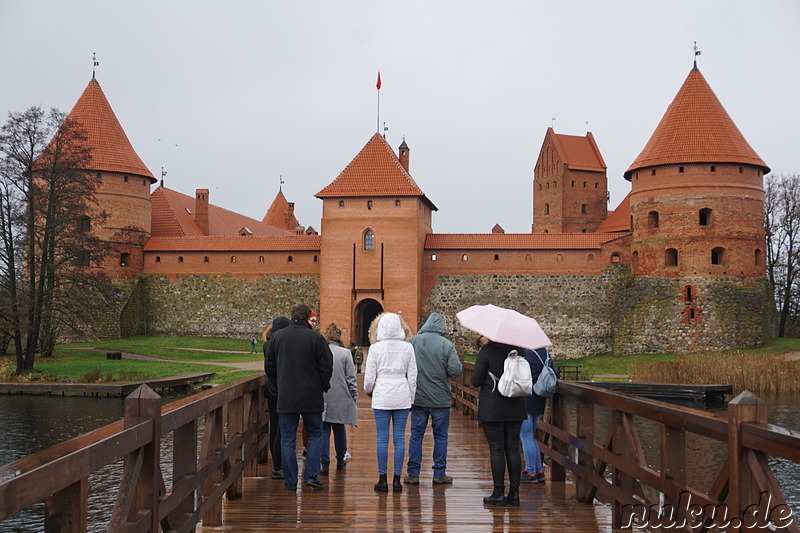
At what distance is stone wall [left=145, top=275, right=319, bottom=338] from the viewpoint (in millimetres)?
32188

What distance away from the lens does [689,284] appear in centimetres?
2902

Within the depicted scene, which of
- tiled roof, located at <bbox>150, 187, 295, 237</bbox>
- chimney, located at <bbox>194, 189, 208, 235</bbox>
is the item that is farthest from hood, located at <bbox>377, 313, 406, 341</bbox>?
chimney, located at <bbox>194, 189, 208, 235</bbox>

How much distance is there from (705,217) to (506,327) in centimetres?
2568

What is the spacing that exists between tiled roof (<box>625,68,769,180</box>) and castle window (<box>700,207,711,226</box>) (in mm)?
1808

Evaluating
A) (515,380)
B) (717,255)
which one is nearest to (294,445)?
(515,380)

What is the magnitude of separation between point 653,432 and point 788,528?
1300 cm

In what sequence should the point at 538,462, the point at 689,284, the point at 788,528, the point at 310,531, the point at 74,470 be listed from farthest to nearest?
1. the point at 689,284
2. the point at 538,462
3. the point at 310,531
4. the point at 788,528
5. the point at 74,470

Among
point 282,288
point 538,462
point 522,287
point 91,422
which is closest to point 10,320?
point 91,422

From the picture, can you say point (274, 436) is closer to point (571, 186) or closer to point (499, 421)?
point (499, 421)

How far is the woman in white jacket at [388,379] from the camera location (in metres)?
6.23

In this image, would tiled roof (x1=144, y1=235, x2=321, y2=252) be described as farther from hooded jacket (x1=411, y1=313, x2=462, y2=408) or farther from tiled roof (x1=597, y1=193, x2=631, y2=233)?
hooded jacket (x1=411, y1=313, x2=462, y2=408)

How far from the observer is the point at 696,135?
95.4 feet

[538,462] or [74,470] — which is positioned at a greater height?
[74,470]

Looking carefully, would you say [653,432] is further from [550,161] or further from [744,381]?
[550,161]
